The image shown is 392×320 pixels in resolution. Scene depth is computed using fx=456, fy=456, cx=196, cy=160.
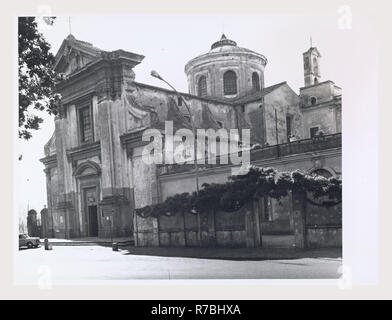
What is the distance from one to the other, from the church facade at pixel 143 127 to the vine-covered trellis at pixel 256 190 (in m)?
0.51

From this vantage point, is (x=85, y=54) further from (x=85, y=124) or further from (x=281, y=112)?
(x=281, y=112)

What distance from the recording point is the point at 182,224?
15383 millimetres

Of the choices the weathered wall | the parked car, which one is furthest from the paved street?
the weathered wall

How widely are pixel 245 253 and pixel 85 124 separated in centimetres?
1153

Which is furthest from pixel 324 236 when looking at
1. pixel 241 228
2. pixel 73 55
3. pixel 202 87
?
pixel 202 87

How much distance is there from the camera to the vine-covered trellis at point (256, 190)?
42.2 feet

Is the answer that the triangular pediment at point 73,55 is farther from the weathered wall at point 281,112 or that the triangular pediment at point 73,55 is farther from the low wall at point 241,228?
the weathered wall at point 281,112

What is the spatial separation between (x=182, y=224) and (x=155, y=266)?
3444mm

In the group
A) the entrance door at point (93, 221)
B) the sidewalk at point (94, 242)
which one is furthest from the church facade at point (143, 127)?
the sidewalk at point (94, 242)

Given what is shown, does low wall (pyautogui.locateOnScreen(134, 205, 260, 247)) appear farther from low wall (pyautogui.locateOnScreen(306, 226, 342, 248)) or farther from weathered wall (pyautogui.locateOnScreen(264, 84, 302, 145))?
weathered wall (pyautogui.locateOnScreen(264, 84, 302, 145))

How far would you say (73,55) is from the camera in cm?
1778

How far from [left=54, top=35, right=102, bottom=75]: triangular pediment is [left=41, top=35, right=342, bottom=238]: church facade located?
4 centimetres
